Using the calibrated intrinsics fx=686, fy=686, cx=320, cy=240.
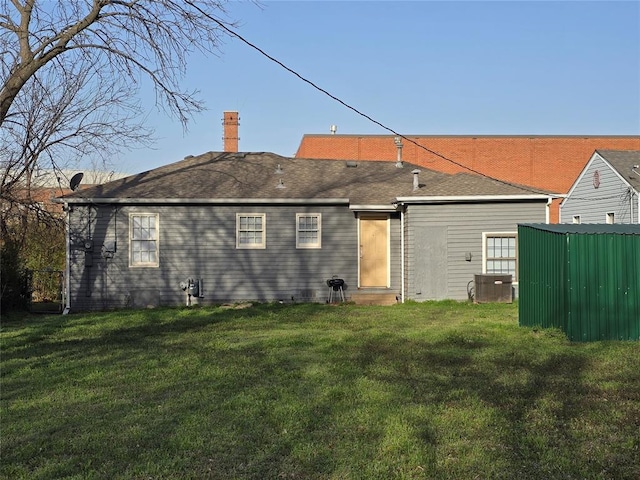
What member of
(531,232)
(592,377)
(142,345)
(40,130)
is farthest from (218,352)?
(40,130)

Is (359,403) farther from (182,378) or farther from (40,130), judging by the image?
(40,130)

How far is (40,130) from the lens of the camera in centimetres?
2181

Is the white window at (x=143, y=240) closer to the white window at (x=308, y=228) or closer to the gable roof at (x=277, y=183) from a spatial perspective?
the gable roof at (x=277, y=183)

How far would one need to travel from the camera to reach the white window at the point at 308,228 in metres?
19.6

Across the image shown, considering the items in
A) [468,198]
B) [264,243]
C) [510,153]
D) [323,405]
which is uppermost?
[510,153]

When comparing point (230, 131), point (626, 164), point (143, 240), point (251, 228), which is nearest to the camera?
point (143, 240)

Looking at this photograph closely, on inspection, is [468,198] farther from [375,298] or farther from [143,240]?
[143,240]

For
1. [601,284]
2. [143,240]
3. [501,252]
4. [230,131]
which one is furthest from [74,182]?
[601,284]

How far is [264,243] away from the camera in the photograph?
63.9ft

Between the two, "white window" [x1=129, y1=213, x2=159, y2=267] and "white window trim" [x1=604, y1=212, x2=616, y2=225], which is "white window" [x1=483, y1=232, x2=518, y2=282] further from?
"white window" [x1=129, y1=213, x2=159, y2=267]

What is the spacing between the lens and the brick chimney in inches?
1058

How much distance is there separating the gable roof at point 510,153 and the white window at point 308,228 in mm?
24246

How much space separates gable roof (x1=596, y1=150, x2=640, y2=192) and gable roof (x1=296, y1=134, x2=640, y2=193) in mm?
18147

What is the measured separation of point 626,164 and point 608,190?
3.48 feet
